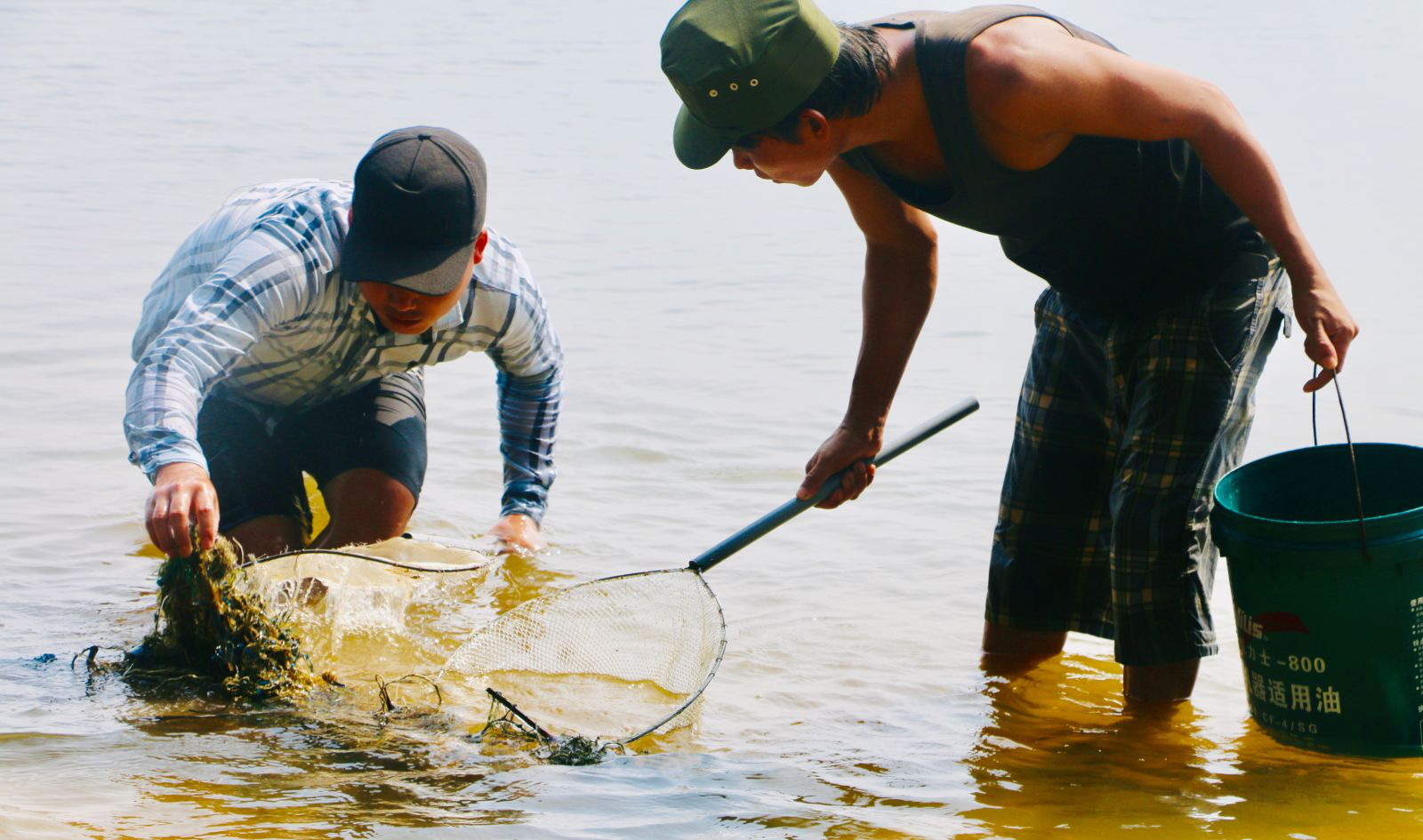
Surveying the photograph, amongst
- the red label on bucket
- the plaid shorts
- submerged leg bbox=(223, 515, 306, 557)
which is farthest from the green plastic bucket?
submerged leg bbox=(223, 515, 306, 557)

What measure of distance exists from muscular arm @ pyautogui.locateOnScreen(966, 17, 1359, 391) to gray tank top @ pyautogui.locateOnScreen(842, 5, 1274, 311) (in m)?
0.13

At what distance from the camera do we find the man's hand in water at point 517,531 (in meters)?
4.61

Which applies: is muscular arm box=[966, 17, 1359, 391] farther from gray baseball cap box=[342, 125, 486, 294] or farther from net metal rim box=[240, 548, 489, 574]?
net metal rim box=[240, 548, 489, 574]

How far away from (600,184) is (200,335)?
359 inches

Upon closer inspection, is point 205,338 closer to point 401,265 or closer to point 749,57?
point 401,265

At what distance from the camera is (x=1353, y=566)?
298cm

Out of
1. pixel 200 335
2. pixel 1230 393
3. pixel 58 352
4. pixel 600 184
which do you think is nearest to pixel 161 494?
pixel 200 335

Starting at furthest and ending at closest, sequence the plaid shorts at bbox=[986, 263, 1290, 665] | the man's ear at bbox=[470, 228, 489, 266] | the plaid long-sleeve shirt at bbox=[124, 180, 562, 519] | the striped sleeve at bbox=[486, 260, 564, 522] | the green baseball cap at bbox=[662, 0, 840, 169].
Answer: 1. the striped sleeve at bbox=[486, 260, 564, 522]
2. the man's ear at bbox=[470, 228, 489, 266]
3. the plaid long-sleeve shirt at bbox=[124, 180, 562, 519]
4. the plaid shorts at bbox=[986, 263, 1290, 665]
5. the green baseball cap at bbox=[662, 0, 840, 169]

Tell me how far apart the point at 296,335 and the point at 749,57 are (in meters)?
1.59

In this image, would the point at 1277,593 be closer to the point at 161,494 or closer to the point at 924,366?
the point at 161,494

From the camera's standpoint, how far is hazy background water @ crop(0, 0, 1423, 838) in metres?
3.10

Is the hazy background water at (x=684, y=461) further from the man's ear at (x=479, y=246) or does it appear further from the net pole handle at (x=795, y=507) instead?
the man's ear at (x=479, y=246)

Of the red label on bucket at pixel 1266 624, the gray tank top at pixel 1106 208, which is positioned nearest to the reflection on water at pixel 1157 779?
the red label on bucket at pixel 1266 624

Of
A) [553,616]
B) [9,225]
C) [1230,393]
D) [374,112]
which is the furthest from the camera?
[374,112]
